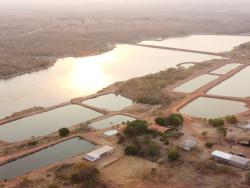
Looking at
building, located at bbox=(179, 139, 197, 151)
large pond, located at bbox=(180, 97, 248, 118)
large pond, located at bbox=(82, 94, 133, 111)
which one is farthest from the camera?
large pond, located at bbox=(82, 94, 133, 111)

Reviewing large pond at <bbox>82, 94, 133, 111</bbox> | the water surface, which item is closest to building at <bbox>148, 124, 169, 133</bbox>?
large pond at <bbox>82, 94, 133, 111</bbox>

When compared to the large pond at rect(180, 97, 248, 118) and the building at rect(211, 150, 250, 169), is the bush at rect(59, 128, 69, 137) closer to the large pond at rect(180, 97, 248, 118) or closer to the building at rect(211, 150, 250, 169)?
the large pond at rect(180, 97, 248, 118)

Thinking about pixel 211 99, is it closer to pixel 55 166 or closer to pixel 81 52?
pixel 55 166

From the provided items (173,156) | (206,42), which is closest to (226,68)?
(206,42)

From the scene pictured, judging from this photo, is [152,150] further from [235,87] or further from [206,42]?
[206,42]

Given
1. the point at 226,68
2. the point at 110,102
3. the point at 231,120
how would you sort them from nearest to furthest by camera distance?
1. the point at 231,120
2. the point at 110,102
3. the point at 226,68

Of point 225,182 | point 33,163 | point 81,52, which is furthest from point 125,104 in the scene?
point 81,52

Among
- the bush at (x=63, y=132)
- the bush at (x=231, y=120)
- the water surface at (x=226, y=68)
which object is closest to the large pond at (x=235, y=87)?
the water surface at (x=226, y=68)

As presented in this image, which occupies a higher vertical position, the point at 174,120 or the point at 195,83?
the point at 174,120
